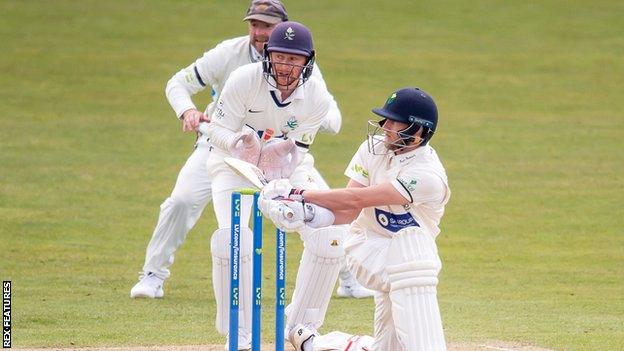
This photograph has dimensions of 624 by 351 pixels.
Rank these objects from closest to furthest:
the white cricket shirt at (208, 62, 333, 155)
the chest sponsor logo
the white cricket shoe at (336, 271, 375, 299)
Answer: the chest sponsor logo → the white cricket shirt at (208, 62, 333, 155) → the white cricket shoe at (336, 271, 375, 299)

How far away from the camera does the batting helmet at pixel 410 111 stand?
6129mm

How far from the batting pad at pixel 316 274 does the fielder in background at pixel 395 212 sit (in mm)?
→ 536

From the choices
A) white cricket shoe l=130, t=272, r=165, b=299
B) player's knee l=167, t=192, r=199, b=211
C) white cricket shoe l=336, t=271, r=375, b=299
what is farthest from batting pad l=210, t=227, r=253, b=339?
white cricket shoe l=336, t=271, r=375, b=299

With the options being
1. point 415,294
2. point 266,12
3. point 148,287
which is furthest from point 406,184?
point 148,287

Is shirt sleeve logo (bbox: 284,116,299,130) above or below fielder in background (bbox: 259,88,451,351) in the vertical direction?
above

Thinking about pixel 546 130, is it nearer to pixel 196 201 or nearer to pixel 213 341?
pixel 196 201

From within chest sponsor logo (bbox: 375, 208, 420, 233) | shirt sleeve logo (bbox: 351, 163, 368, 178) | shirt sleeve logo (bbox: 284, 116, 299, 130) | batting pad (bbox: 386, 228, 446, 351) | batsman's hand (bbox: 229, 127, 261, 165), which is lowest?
batting pad (bbox: 386, 228, 446, 351)

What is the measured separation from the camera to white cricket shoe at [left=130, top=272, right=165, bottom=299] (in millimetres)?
9195

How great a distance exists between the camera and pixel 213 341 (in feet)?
25.0

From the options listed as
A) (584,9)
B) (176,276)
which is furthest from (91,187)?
(584,9)

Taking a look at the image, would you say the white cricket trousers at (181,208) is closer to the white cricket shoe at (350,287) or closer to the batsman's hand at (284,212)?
the white cricket shoe at (350,287)

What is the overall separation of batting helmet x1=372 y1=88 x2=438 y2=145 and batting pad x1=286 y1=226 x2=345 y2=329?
1.03 m

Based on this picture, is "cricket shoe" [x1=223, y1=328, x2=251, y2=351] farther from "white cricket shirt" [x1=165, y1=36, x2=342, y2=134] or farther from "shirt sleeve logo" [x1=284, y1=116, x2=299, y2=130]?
"white cricket shirt" [x1=165, y1=36, x2=342, y2=134]

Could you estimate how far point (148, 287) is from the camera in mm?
9203
